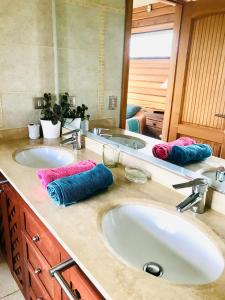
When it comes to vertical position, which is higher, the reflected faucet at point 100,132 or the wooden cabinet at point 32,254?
the reflected faucet at point 100,132

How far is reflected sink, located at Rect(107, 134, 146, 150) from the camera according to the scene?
4.16 feet

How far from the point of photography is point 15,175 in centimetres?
118

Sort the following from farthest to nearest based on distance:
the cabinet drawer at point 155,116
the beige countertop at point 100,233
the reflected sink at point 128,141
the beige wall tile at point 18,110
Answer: the beige wall tile at point 18,110 → the reflected sink at point 128,141 → the cabinet drawer at point 155,116 → the beige countertop at point 100,233

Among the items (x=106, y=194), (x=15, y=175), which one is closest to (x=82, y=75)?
(x=15, y=175)

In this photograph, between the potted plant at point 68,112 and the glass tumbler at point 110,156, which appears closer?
the glass tumbler at point 110,156

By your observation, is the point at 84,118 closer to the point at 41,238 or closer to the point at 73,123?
the point at 73,123

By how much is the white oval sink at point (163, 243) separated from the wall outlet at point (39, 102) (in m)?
1.12

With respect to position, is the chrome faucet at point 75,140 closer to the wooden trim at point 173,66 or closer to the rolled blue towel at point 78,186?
the rolled blue towel at point 78,186

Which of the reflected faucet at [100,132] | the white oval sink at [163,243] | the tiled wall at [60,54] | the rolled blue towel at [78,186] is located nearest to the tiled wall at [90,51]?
the tiled wall at [60,54]

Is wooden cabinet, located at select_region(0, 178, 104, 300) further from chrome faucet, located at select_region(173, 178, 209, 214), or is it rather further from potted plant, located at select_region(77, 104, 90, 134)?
potted plant, located at select_region(77, 104, 90, 134)

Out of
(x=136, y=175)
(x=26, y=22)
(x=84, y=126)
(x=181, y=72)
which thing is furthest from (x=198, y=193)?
(x=26, y=22)

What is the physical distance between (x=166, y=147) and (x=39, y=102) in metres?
1.05

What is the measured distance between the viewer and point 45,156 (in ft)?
5.31

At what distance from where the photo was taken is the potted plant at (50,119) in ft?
5.59
